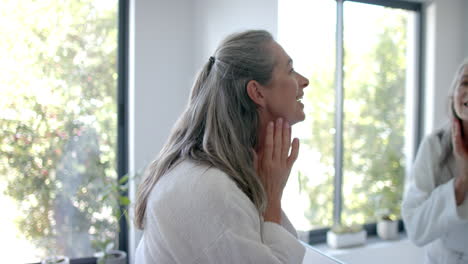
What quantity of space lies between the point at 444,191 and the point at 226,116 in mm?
526

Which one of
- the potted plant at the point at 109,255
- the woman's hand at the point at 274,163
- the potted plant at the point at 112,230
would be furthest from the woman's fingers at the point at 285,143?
the potted plant at the point at 109,255

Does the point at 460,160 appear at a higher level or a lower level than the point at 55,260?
higher

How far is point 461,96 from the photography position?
2.47ft

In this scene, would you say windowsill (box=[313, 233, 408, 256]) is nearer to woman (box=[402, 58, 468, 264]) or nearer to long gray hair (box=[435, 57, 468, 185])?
woman (box=[402, 58, 468, 264])

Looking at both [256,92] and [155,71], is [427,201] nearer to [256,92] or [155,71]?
[256,92]

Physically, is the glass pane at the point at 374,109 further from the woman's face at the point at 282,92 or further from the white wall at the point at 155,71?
the white wall at the point at 155,71

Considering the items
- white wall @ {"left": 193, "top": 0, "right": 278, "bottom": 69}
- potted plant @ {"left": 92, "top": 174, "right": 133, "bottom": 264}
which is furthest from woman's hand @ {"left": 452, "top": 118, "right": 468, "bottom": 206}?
potted plant @ {"left": 92, "top": 174, "right": 133, "bottom": 264}

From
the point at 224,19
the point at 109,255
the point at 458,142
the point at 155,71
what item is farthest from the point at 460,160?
the point at 109,255

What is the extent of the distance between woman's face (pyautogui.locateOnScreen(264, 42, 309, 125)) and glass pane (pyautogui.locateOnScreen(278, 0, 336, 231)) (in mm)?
249

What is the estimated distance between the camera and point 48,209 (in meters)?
2.06

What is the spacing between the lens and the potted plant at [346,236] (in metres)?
1.04

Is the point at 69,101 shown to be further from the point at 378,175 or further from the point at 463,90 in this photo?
the point at 463,90

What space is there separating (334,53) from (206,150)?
1.86 feet

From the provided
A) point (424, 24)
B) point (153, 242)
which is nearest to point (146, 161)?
point (153, 242)
